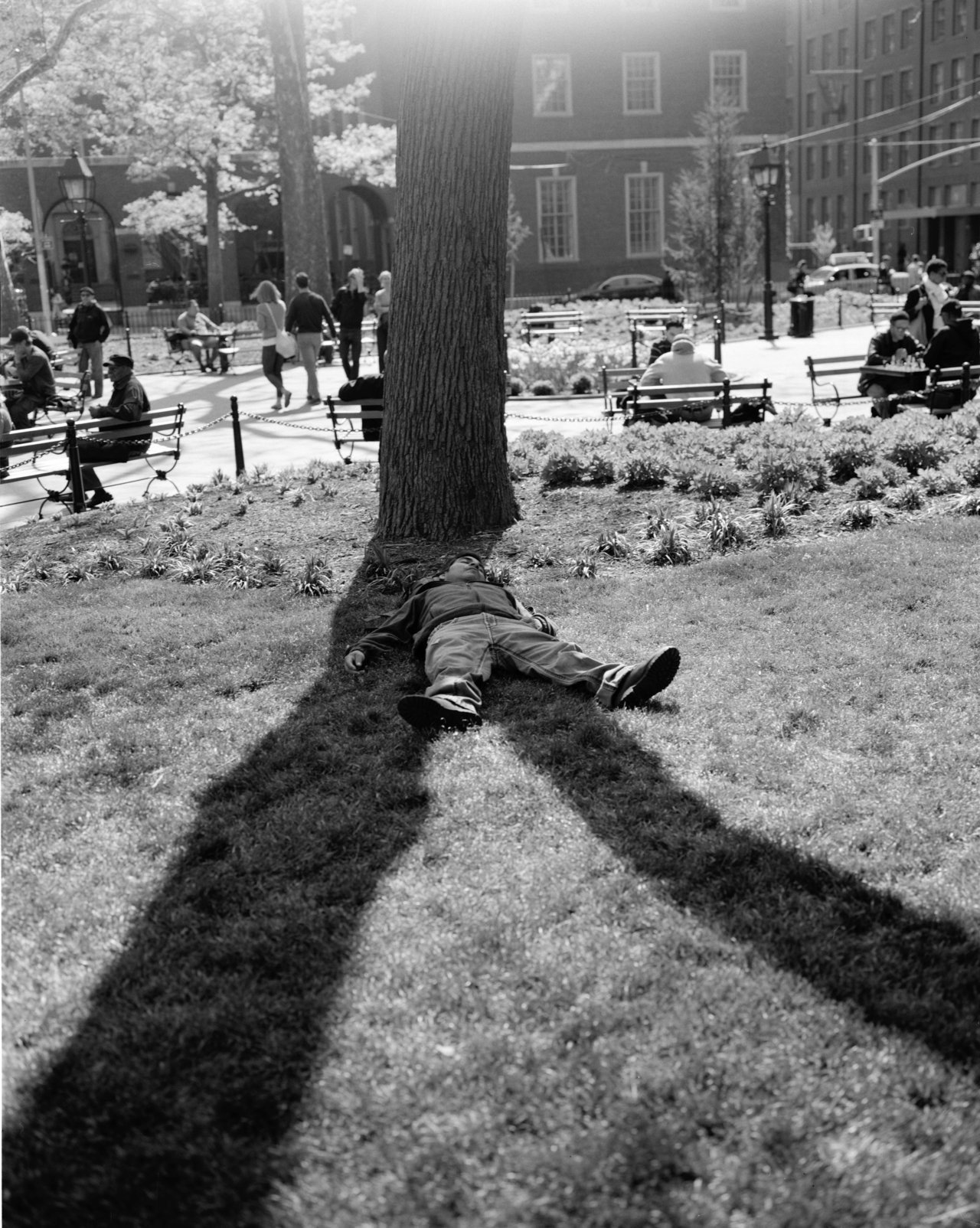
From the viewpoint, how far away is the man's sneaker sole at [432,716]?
5.46 meters

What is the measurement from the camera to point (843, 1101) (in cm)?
303

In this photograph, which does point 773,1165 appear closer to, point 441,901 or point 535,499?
point 441,901

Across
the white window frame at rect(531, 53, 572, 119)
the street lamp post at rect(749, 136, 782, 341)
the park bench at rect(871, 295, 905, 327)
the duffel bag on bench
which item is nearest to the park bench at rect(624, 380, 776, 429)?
the duffel bag on bench

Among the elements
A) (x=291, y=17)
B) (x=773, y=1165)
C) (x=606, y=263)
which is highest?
(x=291, y=17)

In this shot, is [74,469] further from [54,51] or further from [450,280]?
[54,51]

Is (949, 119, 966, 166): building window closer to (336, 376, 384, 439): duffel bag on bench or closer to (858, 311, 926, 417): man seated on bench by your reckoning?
(858, 311, 926, 417): man seated on bench

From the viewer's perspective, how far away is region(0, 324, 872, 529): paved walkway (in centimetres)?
1320

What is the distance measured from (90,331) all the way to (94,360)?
63cm

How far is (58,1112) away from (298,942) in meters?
0.91

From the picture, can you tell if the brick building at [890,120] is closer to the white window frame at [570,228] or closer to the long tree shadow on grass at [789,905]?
the white window frame at [570,228]

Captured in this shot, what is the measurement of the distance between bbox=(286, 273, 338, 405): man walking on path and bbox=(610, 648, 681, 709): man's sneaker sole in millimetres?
13755

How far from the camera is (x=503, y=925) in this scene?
12.7ft

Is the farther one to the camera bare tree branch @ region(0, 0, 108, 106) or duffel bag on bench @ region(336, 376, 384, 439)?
bare tree branch @ region(0, 0, 108, 106)

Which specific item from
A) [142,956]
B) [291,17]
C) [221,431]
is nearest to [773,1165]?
[142,956]
